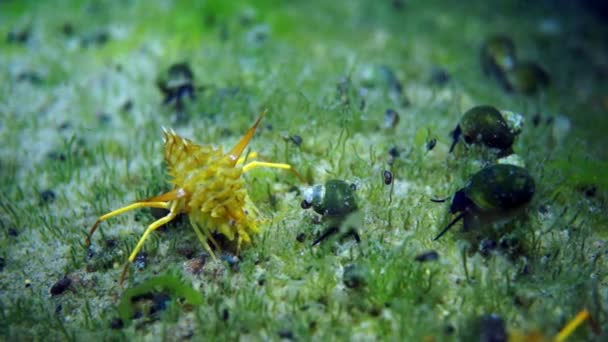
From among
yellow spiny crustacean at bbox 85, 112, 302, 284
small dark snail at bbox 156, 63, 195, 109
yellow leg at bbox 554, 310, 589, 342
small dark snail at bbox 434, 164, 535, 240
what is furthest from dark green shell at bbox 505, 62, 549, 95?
yellow spiny crustacean at bbox 85, 112, 302, 284

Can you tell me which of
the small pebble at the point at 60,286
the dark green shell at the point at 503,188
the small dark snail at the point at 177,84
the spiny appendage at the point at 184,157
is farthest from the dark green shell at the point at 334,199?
the small dark snail at the point at 177,84

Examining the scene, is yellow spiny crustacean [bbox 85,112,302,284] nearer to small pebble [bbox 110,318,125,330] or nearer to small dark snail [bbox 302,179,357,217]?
small pebble [bbox 110,318,125,330]

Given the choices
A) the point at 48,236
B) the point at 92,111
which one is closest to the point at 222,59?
the point at 92,111

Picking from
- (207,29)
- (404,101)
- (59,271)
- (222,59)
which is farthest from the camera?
(207,29)

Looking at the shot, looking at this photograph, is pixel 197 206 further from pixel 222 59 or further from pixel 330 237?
pixel 222 59

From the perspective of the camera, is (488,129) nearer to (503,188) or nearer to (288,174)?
(503,188)

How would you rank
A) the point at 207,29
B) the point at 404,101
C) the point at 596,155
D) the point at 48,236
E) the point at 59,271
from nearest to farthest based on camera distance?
the point at 59,271, the point at 48,236, the point at 596,155, the point at 404,101, the point at 207,29
